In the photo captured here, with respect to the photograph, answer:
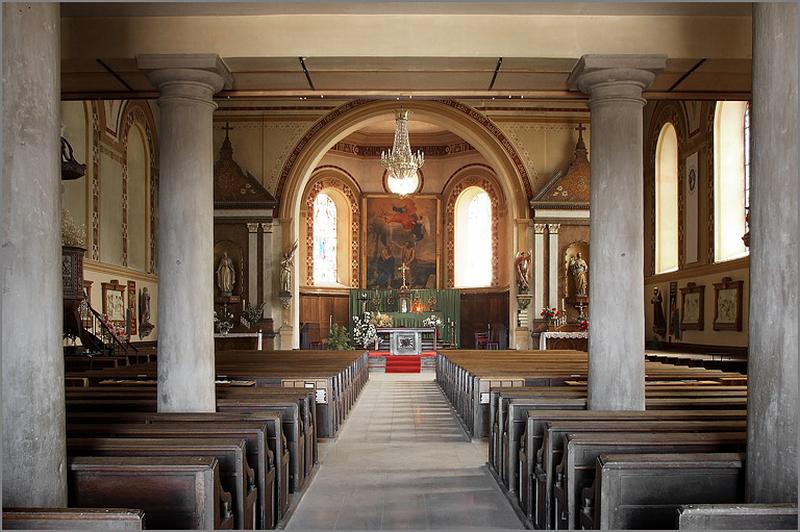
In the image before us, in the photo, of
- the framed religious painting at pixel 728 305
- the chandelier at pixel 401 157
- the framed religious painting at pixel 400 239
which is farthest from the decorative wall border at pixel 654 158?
the framed religious painting at pixel 400 239

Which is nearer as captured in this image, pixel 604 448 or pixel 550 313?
pixel 604 448

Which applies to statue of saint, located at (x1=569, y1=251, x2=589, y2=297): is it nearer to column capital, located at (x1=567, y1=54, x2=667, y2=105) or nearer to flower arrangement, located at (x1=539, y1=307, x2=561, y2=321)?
flower arrangement, located at (x1=539, y1=307, x2=561, y2=321)

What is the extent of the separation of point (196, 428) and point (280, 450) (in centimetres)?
74

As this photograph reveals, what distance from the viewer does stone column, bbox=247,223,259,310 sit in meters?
18.7

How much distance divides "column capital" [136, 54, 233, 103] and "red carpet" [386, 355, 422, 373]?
12.7 meters

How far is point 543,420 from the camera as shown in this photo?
211 inches

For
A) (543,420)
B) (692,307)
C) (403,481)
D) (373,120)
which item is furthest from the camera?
(373,120)

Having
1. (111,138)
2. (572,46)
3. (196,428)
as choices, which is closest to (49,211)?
(196,428)

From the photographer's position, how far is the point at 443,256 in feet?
78.5

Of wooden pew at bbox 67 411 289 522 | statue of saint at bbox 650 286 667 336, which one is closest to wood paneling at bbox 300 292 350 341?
statue of saint at bbox 650 286 667 336

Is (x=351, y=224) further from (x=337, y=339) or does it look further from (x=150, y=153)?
(x=150, y=153)

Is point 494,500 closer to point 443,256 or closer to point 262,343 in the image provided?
point 262,343

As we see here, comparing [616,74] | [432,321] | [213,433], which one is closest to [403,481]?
[213,433]

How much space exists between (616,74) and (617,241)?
1331 millimetres
